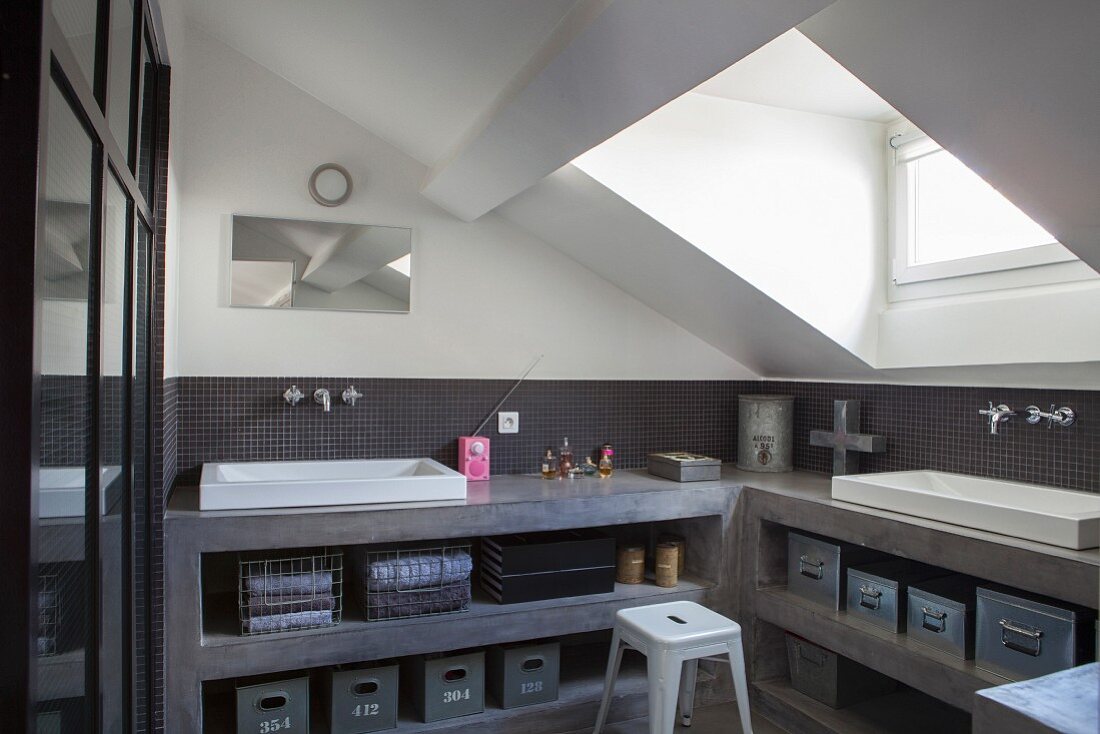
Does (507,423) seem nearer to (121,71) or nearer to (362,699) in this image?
(362,699)

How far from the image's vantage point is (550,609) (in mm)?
3100

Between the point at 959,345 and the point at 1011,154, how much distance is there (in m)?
1.27

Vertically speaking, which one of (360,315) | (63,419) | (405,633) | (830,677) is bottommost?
(830,677)

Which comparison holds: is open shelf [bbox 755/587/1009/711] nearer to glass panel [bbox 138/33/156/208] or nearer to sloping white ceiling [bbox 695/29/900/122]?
sloping white ceiling [bbox 695/29/900/122]

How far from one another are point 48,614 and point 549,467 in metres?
2.71

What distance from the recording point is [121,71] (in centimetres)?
163

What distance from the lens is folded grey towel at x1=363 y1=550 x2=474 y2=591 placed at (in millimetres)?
2883

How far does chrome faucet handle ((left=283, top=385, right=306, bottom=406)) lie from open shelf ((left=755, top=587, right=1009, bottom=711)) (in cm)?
214

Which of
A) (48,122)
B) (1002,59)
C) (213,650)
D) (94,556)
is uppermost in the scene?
(1002,59)

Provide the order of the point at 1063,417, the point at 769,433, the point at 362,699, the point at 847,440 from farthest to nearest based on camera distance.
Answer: the point at 769,433
the point at 847,440
the point at 362,699
the point at 1063,417

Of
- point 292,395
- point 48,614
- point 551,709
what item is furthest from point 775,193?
point 48,614

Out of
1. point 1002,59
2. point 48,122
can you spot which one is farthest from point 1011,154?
point 48,122

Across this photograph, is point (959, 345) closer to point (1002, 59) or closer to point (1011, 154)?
point (1011, 154)

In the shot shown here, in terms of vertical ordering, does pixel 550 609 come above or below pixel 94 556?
below
